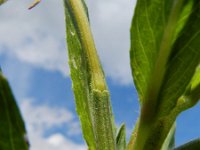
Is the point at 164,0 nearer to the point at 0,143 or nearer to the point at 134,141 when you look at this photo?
the point at 134,141

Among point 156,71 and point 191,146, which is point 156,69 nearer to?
point 156,71

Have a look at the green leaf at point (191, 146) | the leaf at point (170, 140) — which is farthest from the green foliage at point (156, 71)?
the leaf at point (170, 140)

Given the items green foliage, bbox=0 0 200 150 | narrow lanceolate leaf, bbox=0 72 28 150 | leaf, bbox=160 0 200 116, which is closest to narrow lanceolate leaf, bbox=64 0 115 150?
green foliage, bbox=0 0 200 150

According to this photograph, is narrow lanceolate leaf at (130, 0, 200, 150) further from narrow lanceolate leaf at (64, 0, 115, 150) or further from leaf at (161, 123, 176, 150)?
leaf at (161, 123, 176, 150)

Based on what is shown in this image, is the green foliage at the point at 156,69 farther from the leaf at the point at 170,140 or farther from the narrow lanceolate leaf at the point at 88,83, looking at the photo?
the leaf at the point at 170,140

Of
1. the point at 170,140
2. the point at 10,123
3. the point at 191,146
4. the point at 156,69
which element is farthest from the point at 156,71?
the point at 170,140
